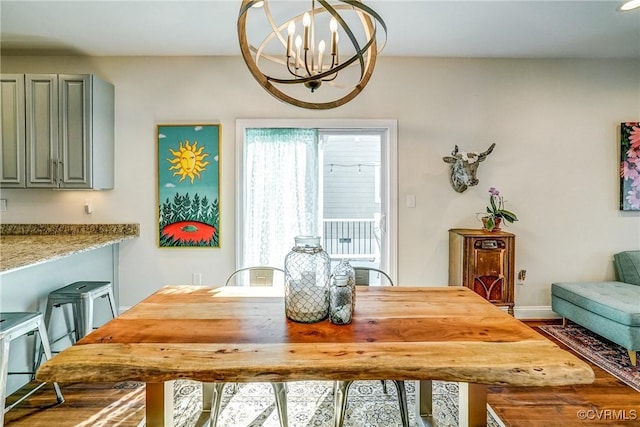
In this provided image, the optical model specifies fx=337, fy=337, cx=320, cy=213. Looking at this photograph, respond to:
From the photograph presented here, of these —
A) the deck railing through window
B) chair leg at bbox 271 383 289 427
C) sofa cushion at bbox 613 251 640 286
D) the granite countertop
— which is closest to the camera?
chair leg at bbox 271 383 289 427

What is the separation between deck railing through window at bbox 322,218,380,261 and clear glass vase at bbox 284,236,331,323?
6.93 ft

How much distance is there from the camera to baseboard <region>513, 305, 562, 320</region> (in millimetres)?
3465

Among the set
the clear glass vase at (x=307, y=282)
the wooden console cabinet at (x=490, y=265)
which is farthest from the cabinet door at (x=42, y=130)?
the wooden console cabinet at (x=490, y=265)

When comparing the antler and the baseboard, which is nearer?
the antler

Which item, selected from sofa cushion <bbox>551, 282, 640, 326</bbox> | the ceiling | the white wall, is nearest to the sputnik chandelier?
A: the ceiling

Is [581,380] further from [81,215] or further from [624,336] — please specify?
[81,215]

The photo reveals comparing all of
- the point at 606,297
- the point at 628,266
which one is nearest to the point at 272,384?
the point at 606,297

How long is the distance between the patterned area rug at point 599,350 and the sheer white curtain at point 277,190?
249 centimetres

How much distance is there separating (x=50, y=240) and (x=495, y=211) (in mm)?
3981

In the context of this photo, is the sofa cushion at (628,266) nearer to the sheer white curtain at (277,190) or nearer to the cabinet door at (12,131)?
the sheer white curtain at (277,190)

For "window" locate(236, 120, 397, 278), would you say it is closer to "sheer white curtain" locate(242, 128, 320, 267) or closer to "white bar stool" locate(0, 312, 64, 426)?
"sheer white curtain" locate(242, 128, 320, 267)

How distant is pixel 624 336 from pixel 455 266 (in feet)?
4.19

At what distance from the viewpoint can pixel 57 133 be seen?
2.99 m

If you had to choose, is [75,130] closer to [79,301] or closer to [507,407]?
[79,301]
